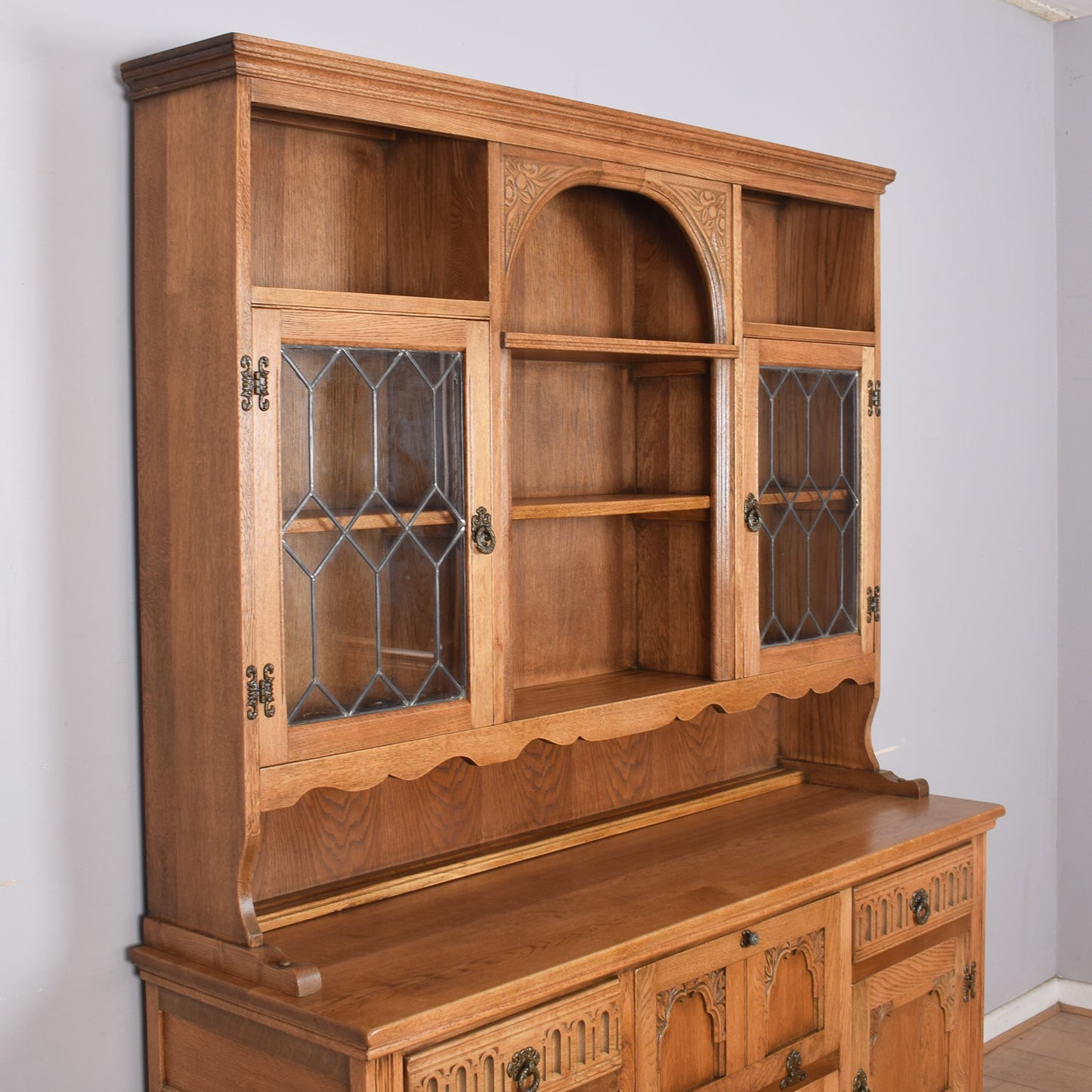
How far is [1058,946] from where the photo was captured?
14.0ft

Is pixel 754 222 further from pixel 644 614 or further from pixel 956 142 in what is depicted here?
pixel 956 142

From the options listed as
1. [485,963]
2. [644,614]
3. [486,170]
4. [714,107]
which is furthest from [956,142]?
[485,963]

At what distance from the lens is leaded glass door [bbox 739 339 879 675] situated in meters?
2.68

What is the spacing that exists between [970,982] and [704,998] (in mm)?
930

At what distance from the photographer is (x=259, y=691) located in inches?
75.2

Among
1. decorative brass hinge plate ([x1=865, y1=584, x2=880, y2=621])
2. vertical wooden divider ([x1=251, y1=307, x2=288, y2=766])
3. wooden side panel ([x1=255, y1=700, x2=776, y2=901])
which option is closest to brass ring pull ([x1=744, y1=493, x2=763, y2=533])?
decorative brass hinge plate ([x1=865, y1=584, x2=880, y2=621])

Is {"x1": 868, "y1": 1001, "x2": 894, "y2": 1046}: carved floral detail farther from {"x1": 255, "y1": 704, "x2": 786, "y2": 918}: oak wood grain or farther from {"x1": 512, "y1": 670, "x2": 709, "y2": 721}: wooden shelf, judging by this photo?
{"x1": 512, "y1": 670, "x2": 709, "y2": 721}: wooden shelf

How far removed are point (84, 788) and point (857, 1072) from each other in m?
1.55

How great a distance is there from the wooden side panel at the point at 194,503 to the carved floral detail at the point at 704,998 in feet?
2.26

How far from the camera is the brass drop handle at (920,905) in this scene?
2.73 meters

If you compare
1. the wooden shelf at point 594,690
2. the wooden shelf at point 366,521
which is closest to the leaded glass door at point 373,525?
the wooden shelf at point 366,521

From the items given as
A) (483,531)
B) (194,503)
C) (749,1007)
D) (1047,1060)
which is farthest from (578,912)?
(1047,1060)

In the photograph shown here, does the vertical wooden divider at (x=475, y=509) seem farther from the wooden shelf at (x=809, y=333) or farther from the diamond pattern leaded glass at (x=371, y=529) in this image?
→ the wooden shelf at (x=809, y=333)

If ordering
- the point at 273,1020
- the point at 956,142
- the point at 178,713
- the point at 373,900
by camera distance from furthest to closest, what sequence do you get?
the point at 956,142 < the point at 373,900 < the point at 178,713 < the point at 273,1020
